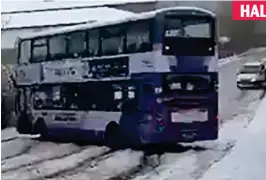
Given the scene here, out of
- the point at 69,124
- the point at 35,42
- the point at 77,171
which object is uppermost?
the point at 35,42

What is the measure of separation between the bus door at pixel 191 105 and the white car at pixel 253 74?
0.08 meters

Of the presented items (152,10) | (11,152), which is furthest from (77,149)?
(152,10)

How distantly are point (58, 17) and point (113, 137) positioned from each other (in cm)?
42

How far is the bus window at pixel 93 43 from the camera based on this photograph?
1.96 metres

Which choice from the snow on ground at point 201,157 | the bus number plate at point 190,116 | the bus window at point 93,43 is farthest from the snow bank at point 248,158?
the bus window at point 93,43

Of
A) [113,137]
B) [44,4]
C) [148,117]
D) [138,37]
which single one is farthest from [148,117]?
[44,4]

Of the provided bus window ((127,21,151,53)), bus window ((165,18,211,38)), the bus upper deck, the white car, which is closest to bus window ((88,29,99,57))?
the bus upper deck

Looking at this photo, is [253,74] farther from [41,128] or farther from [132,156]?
[41,128]

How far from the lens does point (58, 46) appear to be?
1.97 meters

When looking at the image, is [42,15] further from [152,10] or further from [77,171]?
[77,171]

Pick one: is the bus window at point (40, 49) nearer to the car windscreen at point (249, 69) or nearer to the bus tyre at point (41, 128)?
the bus tyre at point (41, 128)

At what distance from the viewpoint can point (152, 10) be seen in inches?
75.5

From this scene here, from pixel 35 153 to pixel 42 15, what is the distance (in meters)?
0.44

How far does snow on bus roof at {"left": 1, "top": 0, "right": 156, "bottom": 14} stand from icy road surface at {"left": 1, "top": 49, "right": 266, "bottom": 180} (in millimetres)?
388
